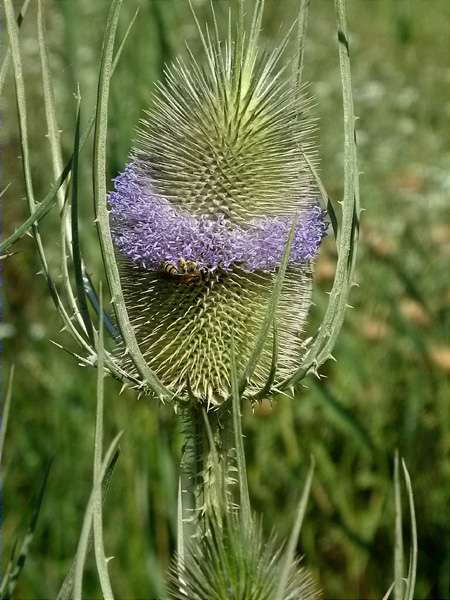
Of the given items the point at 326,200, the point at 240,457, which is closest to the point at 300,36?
the point at 326,200

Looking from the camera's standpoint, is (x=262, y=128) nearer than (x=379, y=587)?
Yes

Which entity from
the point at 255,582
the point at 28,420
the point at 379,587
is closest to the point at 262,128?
the point at 255,582

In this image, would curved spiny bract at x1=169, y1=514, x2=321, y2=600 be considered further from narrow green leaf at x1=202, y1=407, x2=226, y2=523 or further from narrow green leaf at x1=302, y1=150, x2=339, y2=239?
narrow green leaf at x1=302, y1=150, x2=339, y2=239

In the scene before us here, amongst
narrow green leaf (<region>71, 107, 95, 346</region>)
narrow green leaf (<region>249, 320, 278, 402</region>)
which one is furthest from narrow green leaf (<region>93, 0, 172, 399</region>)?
narrow green leaf (<region>249, 320, 278, 402</region>)

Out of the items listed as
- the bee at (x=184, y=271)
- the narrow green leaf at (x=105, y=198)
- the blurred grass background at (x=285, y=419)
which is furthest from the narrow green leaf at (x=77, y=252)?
the blurred grass background at (x=285, y=419)

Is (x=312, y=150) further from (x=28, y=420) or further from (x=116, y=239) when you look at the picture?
(x=28, y=420)

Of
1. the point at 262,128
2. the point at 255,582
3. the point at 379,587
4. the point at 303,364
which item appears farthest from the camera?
the point at 379,587

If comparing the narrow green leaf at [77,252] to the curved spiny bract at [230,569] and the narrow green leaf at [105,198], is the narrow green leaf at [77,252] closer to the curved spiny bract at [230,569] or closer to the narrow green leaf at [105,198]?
the narrow green leaf at [105,198]

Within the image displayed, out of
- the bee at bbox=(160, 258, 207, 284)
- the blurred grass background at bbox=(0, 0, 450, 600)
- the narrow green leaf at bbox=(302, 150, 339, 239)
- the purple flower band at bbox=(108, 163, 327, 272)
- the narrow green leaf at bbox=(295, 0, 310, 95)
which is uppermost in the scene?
the narrow green leaf at bbox=(295, 0, 310, 95)
